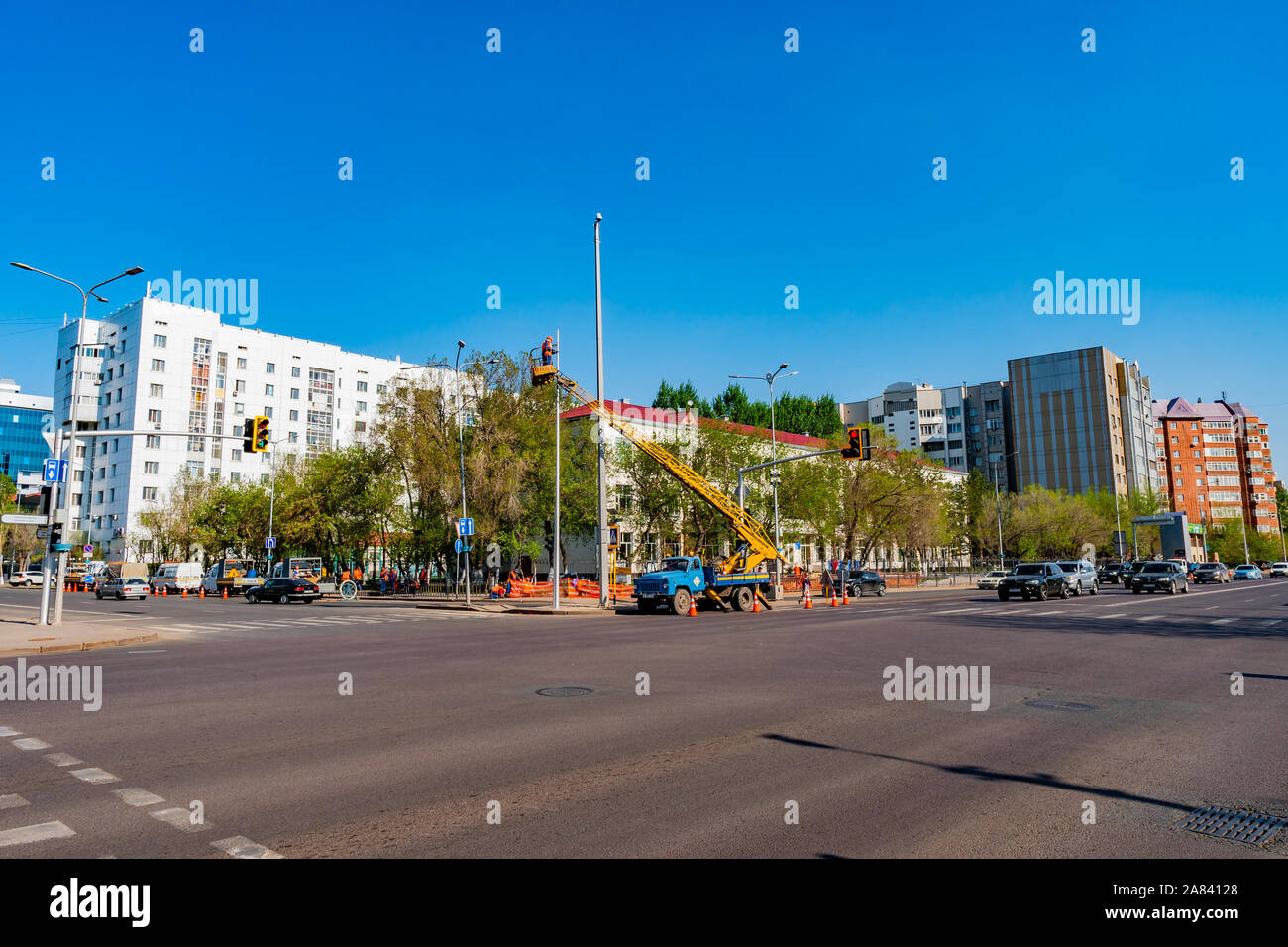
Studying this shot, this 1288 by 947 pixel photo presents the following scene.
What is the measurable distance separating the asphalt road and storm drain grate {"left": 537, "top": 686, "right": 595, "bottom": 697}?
0.21m

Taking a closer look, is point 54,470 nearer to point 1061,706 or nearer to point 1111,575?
point 1061,706

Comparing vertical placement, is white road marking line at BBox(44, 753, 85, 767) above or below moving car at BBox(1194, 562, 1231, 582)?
above

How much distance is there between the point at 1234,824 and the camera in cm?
532

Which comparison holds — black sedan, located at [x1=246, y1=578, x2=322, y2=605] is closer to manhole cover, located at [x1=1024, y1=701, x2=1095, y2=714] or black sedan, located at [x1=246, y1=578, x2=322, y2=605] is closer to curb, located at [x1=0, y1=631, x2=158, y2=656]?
curb, located at [x1=0, y1=631, x2=158, y2=656]

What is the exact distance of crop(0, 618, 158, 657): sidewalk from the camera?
17547 mm

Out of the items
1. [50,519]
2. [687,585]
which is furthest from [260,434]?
[687,585]

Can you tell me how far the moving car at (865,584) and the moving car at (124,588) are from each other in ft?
142

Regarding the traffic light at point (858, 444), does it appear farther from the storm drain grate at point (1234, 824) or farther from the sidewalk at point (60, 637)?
the storm drain grate at point (1234, 824)

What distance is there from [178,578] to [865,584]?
49.4 m

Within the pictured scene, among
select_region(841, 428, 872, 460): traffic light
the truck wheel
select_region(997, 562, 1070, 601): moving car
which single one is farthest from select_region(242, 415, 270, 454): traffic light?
select_region(997, 562, 1070, 601): moving car

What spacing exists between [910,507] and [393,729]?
60.5 meters

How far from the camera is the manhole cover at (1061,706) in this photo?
943 centimetres
